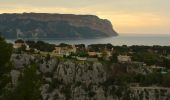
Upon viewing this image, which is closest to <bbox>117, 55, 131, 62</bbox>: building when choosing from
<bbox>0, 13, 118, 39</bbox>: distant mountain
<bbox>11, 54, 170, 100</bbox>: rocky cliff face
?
<bbox>11, 54, 170, 100</bbox>: rocky cliff face

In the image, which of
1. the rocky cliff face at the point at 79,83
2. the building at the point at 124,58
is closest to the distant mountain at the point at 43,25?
the building at the point at 124,58

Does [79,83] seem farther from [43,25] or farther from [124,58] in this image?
[43,25]

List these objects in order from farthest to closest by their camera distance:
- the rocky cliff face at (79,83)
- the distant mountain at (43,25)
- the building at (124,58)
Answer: the distant mountain at (43,25) < the building at (124,58) < the rocky cliff face at (79,83)

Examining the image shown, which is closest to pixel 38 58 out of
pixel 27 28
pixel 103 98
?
pixel 103 98

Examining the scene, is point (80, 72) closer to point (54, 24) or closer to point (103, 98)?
point (103, 98)

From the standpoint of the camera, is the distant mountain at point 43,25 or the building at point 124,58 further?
the distant mountain at point 43,25

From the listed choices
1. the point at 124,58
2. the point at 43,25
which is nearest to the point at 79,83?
the point at 124,58

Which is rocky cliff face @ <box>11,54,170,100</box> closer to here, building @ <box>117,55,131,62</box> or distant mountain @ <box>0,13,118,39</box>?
building @ <box>117,55,131,62</box>

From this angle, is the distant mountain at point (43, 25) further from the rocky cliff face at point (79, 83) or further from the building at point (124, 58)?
the rocky cliff face at point (79, 83)
